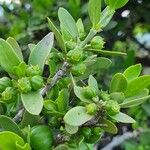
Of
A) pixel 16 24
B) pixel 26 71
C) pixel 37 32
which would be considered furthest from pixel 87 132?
pixel 16 24

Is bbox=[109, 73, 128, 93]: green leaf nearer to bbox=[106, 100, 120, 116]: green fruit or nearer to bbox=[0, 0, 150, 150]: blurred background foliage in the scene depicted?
bbox=[106, 100, 120, 116]: green fruit

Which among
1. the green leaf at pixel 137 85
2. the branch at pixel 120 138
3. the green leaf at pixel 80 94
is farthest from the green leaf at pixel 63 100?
the branch at pixel 120 138

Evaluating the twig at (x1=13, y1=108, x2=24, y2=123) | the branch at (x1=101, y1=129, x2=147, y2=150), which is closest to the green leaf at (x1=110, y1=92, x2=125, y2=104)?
the twig at (x1=13, y1=108, x2=24, y2=123)

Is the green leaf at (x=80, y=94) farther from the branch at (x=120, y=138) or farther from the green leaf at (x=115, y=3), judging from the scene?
the branch at (x=120, y=138)

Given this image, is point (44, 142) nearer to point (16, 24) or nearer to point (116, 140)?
point (16, 24)

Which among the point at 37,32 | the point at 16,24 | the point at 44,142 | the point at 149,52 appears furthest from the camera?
the point at 149,52

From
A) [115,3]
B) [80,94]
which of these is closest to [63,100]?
[80,94]
